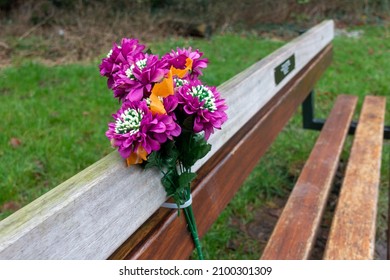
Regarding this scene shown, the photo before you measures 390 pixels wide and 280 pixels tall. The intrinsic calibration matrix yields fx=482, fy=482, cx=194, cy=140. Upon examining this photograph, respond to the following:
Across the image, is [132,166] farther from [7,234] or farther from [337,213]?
[337,213]

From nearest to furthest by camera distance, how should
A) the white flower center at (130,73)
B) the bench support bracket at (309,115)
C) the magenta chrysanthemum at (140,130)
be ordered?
the magenta chrysanthemum at (140,130), the white flower center at (130,73), the bench support bracket at (309,115)

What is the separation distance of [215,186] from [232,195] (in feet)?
0.70

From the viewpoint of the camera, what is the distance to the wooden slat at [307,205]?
1.56 m

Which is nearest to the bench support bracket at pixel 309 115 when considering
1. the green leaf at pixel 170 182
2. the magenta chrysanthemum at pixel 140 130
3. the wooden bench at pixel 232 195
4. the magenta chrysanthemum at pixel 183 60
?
the wooden bench at pixel 232 195

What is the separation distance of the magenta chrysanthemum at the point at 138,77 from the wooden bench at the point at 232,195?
5.8 inches

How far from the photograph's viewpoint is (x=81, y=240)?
0.85m

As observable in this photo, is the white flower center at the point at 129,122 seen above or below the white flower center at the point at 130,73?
below

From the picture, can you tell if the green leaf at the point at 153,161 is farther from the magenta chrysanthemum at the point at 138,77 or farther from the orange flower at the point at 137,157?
the magenta chrysanthemum at the point at 138,77

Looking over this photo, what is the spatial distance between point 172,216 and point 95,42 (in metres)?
6.41

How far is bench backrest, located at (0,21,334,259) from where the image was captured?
0.78 m

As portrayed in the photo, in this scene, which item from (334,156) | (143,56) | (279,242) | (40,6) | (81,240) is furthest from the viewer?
(40,6)

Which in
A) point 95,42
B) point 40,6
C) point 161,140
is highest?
point 161,140
